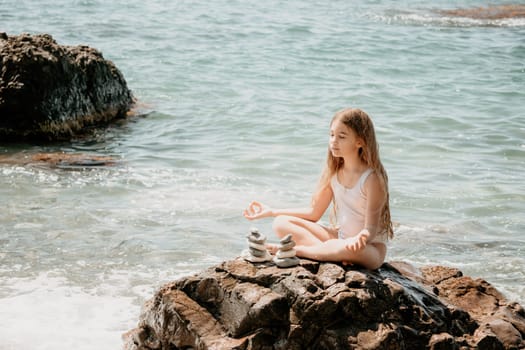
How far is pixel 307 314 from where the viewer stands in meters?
4.22

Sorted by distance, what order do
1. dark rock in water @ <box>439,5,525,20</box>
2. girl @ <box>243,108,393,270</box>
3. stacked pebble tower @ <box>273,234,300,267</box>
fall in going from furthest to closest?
dark rock in water @ <box>439,5,525,20</box> → girl @ <box>243,108,393,270</box> → stacked pebble tower @ <box>273,234,300,267</box>

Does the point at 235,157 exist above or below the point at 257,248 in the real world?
below

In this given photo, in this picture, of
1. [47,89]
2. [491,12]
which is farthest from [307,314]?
[491,12]

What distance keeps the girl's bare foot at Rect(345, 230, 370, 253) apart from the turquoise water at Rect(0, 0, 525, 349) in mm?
1860

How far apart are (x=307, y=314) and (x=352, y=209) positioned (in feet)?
2.96

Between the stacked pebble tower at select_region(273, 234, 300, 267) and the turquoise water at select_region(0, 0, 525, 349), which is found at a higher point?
the stacked pebble tower at select_region(273, 234, 300, 267)

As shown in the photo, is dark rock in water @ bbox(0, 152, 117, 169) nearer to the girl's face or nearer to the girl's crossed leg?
the girl's crossed leg

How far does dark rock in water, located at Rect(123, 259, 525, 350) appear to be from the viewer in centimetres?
423

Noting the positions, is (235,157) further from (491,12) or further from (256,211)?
(491,12)

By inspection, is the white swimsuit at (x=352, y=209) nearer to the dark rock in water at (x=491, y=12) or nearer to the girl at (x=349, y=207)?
the girl at (x=349, y=207)

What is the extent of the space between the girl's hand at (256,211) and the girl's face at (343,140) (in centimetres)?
57

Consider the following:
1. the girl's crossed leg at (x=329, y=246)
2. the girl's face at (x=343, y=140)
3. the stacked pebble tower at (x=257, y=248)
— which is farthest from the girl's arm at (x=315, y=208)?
the stacked pebble tower at (x=257, y=248)

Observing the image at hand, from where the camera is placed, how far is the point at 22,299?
604 cm

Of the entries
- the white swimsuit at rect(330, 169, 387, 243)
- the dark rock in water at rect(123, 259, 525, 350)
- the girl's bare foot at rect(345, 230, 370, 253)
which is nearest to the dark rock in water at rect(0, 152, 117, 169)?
the dark rock in water at rect(123, 259, 525, 350)
